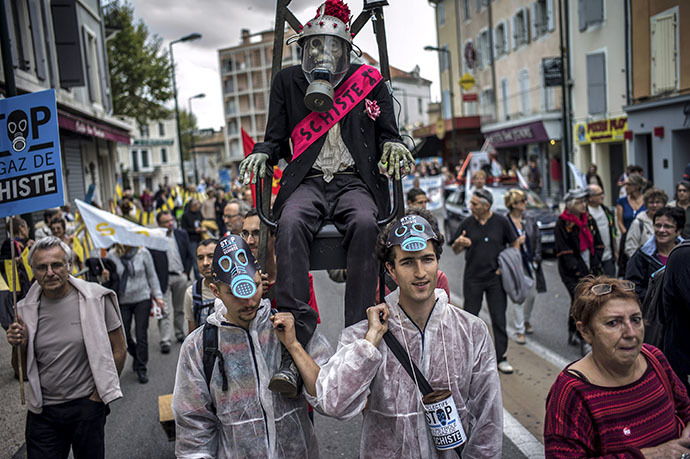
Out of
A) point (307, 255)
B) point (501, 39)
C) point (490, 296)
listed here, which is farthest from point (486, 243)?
point (501, 39)

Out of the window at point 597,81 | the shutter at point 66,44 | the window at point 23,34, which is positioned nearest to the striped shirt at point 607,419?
the window at point 23,34

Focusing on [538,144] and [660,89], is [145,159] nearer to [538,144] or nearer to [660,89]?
[538,144]

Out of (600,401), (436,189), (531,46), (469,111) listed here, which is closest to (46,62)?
(436,189)

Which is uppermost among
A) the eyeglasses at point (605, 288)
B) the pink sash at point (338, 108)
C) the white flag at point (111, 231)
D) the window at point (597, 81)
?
the window at point (597, 81)

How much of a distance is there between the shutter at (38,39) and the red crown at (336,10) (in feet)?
43.8

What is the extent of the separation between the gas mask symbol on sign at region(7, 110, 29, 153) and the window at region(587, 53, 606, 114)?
2241 centimetres

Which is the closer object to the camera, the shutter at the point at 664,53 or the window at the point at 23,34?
the window at the point at 23,34

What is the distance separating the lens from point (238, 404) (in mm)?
2877

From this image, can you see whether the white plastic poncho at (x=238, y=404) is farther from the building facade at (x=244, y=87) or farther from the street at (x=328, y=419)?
the building facade at (x=244, y=87)

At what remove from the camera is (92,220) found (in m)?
7.34

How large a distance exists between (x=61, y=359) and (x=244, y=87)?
283 feet

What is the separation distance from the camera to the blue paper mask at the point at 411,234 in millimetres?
2826

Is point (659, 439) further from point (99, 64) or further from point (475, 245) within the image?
point (99, 64)

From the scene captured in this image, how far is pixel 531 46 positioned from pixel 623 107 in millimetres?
9883
